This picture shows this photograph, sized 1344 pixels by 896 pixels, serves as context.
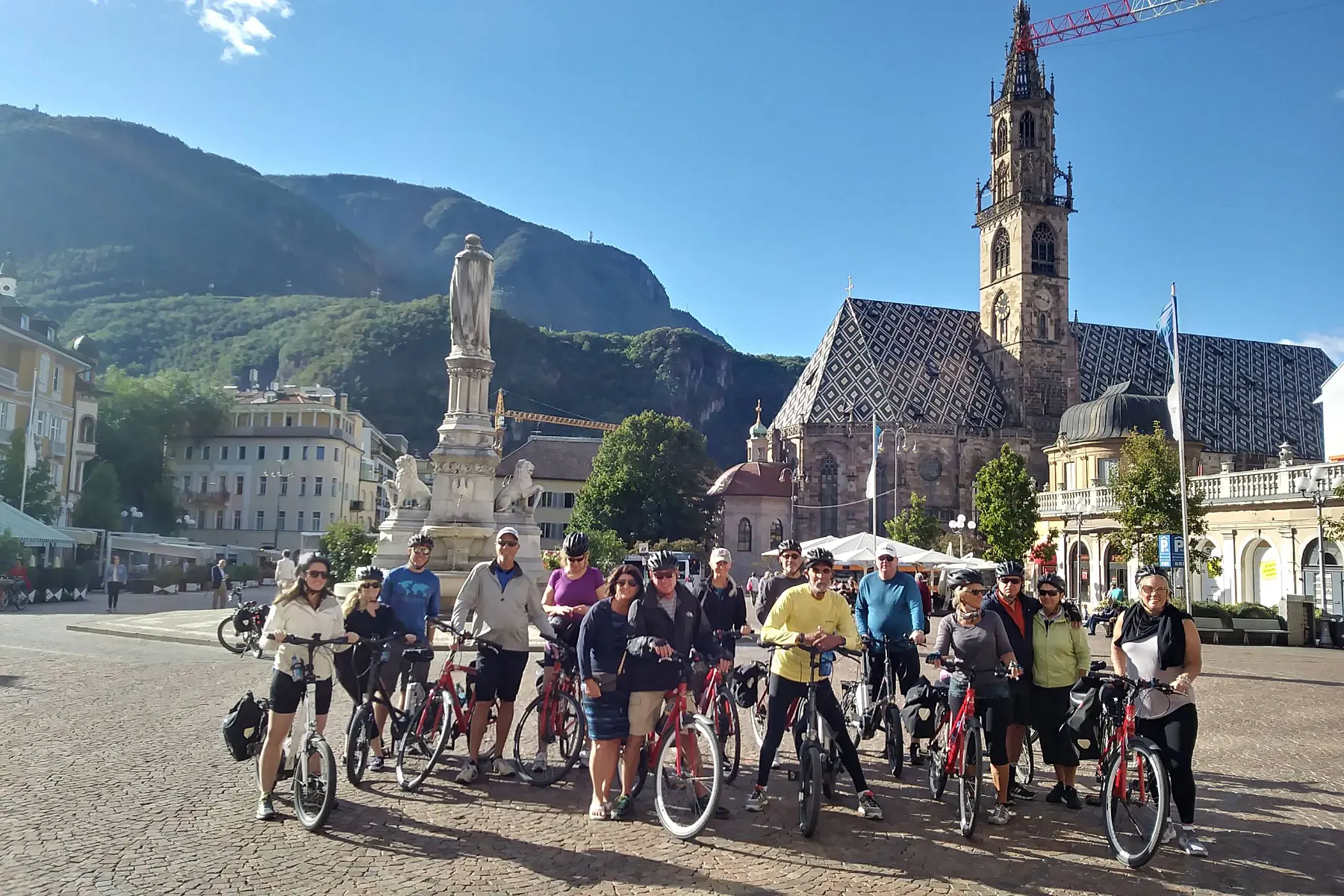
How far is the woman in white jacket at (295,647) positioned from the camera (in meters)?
6.58

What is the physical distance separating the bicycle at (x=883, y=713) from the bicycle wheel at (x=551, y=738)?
2306mm

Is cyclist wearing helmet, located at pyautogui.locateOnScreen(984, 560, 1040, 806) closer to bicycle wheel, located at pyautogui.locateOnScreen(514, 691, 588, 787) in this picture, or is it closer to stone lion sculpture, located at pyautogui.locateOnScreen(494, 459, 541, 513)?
bicycle wheel, located at pyautogui.locateOnScreen(514, 691, 588, 787)

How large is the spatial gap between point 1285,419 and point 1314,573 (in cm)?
5317

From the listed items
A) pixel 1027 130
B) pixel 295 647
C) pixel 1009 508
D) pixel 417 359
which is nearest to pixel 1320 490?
pixel 1009 508

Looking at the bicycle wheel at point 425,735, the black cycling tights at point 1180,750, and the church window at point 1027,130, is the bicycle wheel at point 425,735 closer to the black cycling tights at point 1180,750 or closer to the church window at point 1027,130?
the black cycling tights at point 1180,750

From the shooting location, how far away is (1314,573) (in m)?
28.8

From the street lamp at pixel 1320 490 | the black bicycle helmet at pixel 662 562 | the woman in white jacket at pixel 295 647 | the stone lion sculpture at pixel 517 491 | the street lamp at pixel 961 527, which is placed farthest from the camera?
the street lamp at pixel 961 527

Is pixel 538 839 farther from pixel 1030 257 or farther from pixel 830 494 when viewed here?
pixel 1030 257

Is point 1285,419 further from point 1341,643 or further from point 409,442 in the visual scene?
point 409,442

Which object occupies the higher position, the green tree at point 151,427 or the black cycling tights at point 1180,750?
the green tree at point 151,427

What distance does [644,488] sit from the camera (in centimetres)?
6291

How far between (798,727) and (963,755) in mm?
1172

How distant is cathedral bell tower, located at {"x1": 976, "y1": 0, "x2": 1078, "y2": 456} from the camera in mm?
70562

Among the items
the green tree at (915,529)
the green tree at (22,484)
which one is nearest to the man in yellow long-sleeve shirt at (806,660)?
the green tree at (22,484)
